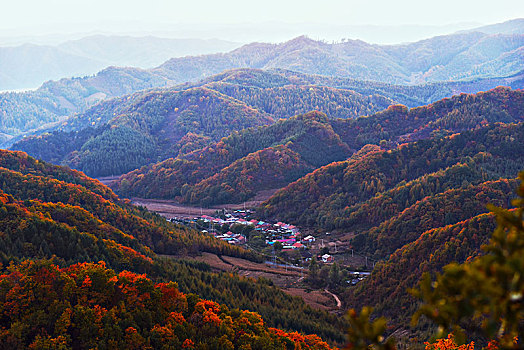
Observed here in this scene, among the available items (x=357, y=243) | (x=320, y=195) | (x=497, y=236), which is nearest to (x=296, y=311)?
(x=357, y=243)

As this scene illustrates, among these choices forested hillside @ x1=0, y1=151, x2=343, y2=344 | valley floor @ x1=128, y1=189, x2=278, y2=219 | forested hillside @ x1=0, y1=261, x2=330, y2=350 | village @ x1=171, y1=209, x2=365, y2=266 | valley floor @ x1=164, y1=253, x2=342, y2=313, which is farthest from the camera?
valley floor @ x1=128, y1=189, x2=278, y2=219

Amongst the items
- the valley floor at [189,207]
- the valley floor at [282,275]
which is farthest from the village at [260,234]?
the valley floor at [282,275]

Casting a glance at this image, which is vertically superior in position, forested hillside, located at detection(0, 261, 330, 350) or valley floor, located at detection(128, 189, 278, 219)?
forested hillside, located at detection(0, 261, 330, 350)

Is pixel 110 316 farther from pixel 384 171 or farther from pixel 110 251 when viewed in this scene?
pixel 384 171

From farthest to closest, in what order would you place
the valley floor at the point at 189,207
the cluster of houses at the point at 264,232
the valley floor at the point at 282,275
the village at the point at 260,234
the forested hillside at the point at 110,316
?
1. the valley floor at the point at 189,207
2. the cluster of houses at the point at 264,232
3. the village at the point at 260,234
4. the valley floor at the point at 282,275
5. the forested hillside at the point at 110,316

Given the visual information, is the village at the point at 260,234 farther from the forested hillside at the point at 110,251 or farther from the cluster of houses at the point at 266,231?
the forested hillside at the point at 110,251

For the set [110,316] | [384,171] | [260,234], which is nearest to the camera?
[110,316]

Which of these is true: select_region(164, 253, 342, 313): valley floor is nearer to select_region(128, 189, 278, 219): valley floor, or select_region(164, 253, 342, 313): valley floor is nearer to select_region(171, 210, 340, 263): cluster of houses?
select_region(171, 210, 340, 263): cluster of houses

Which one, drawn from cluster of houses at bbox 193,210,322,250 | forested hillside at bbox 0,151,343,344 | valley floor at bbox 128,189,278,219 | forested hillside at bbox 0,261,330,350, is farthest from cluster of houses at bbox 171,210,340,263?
forested hillside at bbox 0,261,330,350

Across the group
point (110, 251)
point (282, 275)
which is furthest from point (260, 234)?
point (110, 251)

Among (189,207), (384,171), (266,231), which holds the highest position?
(384,171)

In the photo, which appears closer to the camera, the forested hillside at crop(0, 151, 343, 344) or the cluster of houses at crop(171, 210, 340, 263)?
the forested hillside at crop(0, 151, 343, 344)

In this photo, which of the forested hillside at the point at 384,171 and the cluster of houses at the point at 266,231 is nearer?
the cluster of houses at the point at 266,231
